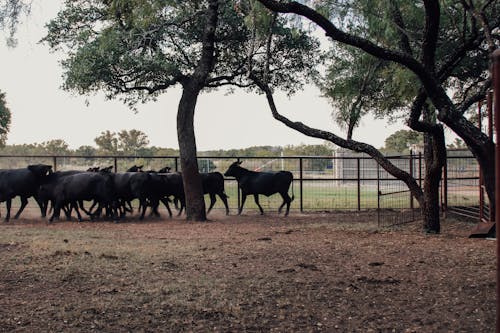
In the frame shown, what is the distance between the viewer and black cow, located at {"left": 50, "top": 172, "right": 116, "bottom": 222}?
14.2m

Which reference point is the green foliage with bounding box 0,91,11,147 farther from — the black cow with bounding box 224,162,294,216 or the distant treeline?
the black cow with bounding box 224,162,294,216

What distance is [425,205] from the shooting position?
10812 millimetres

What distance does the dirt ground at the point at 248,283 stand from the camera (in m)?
4.83

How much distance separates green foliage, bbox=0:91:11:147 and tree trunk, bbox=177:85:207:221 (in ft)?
82.6

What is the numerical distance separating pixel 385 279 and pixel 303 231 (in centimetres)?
510

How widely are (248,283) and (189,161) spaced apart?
28.3 feet

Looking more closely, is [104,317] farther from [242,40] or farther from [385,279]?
[242,40]

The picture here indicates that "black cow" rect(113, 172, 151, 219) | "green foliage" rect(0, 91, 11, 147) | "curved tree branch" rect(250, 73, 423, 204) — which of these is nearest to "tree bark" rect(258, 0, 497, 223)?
"curved tree branch" rect(250, 73, 423, 204)

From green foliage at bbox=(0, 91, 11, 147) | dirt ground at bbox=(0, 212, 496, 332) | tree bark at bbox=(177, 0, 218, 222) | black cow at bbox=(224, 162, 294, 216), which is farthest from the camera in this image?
green foliage at bbox=(0, 91, 11, 147)

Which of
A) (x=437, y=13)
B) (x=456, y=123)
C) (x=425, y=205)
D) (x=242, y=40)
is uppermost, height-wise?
(x=242, y=40)

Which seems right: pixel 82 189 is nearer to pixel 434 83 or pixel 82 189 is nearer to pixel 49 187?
pixel 49 187

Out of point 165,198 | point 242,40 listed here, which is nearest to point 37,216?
point 165,198

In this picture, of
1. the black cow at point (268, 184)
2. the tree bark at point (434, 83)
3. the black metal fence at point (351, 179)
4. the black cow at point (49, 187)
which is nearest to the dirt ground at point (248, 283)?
the tree bark at point (434, 83)

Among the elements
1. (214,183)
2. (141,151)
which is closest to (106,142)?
(141,151)
